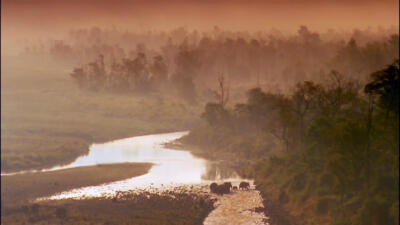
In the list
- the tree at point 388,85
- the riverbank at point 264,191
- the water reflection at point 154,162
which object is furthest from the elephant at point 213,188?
the tree at point 388,85

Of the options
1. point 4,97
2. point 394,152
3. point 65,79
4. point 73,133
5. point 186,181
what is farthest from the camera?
point 65,79

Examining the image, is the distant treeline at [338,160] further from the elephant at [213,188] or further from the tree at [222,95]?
the tree at [222,95]

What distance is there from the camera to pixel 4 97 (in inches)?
6216

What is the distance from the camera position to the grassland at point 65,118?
96.6 metres

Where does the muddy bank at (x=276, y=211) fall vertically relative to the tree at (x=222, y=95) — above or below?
below

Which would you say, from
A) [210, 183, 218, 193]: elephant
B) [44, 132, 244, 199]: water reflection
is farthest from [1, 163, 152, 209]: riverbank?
[210, 183, 218, 193]: elephant

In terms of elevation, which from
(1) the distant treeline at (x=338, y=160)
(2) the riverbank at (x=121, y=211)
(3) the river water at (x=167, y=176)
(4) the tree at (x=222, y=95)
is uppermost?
(4) the tree at (x=222, y=95)

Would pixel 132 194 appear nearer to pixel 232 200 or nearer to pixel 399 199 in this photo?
pixel 232 200

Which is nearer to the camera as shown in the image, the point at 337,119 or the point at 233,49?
the point at 337,119

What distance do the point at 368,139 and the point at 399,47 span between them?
100 meters

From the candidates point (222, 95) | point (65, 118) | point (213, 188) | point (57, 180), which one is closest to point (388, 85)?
point (213, 188)

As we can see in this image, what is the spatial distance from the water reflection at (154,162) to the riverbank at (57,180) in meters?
2.40

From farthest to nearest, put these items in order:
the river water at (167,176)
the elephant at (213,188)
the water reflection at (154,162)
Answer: the water reflection at (154,162) < the elephant at (213,188) < the river water at (167,176)

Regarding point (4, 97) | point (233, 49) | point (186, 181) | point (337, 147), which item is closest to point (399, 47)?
point (233, 49)
